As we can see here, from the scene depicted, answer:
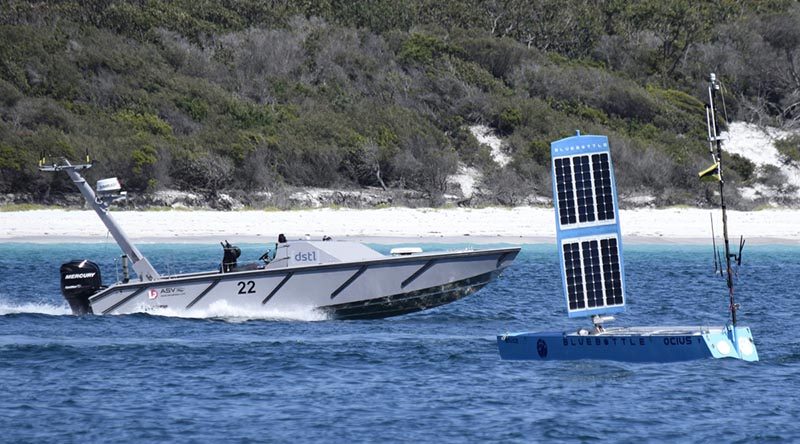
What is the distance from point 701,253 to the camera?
4225 cm

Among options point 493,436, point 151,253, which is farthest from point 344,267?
point 151,253

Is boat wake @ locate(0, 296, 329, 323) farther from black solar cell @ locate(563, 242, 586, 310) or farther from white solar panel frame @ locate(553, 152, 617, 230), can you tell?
white solar panel frame @ locate(553, 152, 617, 230)

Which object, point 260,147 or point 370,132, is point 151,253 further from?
point 370,132

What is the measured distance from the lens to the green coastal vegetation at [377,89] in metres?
49.9

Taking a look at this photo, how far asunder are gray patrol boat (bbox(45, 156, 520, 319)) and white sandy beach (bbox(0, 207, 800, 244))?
54.1 ft

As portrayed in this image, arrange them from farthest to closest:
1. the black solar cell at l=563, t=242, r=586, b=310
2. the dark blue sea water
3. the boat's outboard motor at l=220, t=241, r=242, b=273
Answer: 1. the boat's outboard motor at l=220, t=241, r=242, b=273
2. the black solar cell at l=563, t=242, r=586, b=310
3. the dark blue sea water

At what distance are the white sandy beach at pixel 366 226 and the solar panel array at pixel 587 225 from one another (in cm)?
2251

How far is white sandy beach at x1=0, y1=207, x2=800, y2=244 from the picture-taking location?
42.4 metres

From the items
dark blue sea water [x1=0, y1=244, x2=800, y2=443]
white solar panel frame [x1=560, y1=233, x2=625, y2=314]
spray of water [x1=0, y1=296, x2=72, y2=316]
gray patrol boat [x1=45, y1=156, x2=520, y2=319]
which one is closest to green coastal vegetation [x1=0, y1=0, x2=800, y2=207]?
spray of water [x1=0, y1=296, x2=72, y2=316]

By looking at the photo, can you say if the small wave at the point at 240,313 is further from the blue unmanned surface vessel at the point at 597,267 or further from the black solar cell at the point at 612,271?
the black solar cell at the point at 612,271

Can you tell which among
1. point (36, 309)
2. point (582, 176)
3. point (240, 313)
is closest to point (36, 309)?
point (36, 309)

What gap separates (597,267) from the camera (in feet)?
62.1

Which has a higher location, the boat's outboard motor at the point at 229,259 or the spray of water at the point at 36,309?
the boat's outboard motor at the point at 229,259

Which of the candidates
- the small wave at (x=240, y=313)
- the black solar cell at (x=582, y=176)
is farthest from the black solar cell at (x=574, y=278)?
the small wave at (x=240, y=313)
